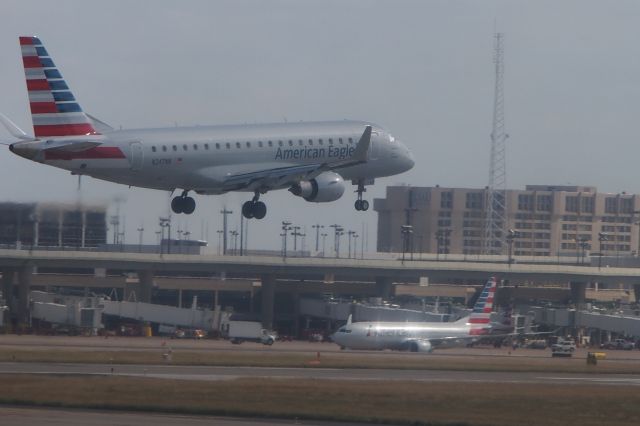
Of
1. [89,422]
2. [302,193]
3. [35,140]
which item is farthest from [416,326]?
[89,422]

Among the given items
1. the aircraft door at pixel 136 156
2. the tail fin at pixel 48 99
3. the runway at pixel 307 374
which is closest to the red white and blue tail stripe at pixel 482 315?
the runway at pixel 307 374

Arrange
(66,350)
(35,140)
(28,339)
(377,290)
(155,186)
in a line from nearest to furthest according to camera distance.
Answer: (35,140), (155,186), (66,350), (28,339), (377,290)

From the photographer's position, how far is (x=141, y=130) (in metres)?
77.9

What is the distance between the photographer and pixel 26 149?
238 feet

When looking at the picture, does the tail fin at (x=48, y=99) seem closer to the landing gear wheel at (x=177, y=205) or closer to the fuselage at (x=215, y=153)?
the fuselage at (x=215, y=153)

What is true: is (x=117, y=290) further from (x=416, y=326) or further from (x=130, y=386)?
(x=130, y=386)

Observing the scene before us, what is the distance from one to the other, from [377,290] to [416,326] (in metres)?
60.2

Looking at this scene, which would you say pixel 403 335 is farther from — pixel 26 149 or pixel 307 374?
pixel 26 149

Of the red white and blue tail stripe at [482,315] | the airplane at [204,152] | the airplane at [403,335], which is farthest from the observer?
the red white and blue tail stripe at [482,315]

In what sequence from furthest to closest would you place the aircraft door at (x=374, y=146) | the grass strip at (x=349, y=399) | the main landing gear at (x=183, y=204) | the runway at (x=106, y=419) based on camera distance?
the aircraft door at (x=374, y=146) < the main landing gear at (x=183, y=204) < the grass strip at (x=349, y=399) < the runway at (x=106, y=419)

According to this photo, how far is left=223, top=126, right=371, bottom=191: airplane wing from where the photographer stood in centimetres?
8269

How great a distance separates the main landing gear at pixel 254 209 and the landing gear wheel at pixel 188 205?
126 inches

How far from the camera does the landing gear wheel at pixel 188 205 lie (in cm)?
8394

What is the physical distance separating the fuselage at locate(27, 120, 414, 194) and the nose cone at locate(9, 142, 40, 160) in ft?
1.48
